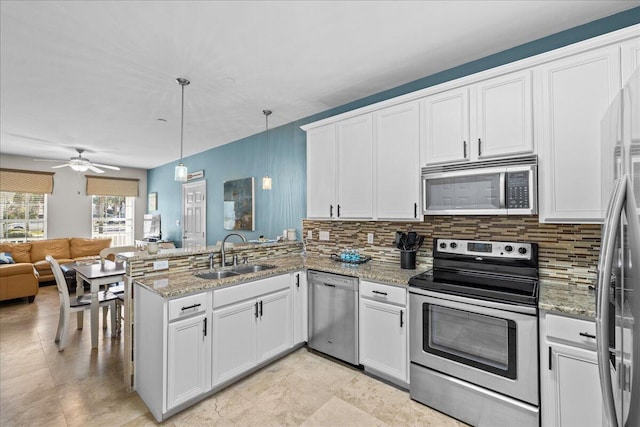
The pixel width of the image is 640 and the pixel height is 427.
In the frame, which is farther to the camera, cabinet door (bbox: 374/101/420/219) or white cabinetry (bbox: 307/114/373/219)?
white cabinetry (bbox: 307/114/373/219)

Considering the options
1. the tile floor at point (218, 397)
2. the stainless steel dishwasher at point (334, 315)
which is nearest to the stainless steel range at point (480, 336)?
the tile floor at point (218, 397)

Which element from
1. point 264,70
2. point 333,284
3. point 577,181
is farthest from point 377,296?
point 264,70

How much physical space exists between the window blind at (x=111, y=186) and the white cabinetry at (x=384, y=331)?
285 inches

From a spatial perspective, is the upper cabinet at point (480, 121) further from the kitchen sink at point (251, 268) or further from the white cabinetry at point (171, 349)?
the white cabinetry at point (171, 349)

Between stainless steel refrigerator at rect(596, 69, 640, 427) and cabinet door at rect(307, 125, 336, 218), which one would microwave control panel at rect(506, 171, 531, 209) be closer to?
stainless steel refrigerator at rect(596, 69, 640, 427)

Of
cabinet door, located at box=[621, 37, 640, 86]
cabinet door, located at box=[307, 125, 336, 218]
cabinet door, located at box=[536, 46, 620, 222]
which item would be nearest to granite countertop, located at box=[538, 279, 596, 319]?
cabinet door, located at box=[536, 46, 620, 222]

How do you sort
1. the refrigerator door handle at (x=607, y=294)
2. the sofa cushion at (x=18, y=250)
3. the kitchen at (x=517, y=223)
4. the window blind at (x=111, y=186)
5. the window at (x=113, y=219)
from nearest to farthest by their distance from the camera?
the refrigerator door handle at (x=607, y=294)
the kitchen at (x=517, y=223)
the sofa cushion at (x=18, y=250)
the window blind at (x=111, y=186)
the window at (x=113, y=219)

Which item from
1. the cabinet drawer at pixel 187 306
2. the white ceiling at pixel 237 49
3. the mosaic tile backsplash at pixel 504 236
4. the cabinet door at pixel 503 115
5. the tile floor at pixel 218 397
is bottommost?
the tile floor at pixel 218 397

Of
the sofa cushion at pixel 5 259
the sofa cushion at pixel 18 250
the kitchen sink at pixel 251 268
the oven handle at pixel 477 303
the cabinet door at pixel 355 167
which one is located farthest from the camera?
the sofa cushion at pixel 18 250

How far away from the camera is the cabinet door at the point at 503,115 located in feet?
6.50

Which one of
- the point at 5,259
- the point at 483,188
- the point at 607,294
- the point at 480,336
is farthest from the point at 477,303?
the point at 5,259

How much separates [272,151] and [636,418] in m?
4.13

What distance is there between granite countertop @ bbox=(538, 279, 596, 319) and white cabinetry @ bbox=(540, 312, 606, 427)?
54 millimetres

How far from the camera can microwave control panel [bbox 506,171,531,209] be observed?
1.93 meters
